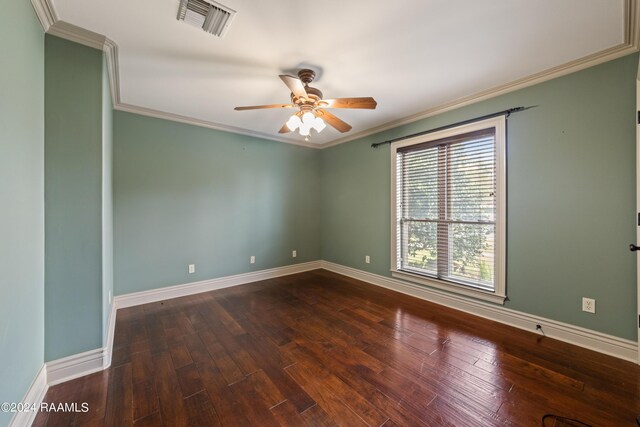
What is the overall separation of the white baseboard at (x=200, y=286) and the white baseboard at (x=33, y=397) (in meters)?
1.40

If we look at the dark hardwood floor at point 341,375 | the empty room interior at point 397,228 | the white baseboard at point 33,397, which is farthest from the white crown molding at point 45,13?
the dark hardwood floor at point 341,375

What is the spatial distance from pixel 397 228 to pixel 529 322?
5.70 feet

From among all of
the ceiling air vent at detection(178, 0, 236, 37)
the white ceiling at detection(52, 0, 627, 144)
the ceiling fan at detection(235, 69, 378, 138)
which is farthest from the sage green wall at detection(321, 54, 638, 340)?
the ceiling air vent at detection(178, 0, 236, 37)

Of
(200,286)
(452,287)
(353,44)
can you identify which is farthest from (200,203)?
(452,287)

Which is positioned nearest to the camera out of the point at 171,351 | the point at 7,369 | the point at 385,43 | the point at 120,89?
the point at 7,369

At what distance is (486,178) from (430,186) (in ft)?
2.14

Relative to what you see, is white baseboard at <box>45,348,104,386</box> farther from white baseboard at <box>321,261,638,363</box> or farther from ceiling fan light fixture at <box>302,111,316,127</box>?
white baseboard at <box>321,261,638,363</box>

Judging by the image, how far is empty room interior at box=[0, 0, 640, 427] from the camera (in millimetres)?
1528

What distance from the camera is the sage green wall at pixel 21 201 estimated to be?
1.17 meters

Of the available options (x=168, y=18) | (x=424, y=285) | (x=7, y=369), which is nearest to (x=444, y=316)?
A: (x=424, y=285)

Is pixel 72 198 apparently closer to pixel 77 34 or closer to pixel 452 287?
pixel 77 34

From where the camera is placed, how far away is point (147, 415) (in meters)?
1.49

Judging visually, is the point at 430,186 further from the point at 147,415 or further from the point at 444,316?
the point at 147,415

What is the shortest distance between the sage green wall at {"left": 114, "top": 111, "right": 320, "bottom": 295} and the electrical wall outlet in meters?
3.69
